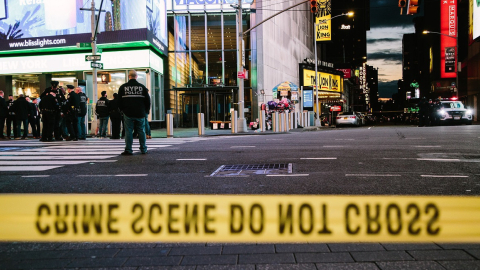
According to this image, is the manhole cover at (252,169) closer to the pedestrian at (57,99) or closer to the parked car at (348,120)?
the pedestrian at (57,99)

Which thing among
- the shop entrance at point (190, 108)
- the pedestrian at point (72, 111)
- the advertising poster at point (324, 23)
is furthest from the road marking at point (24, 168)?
the advertising poster at point (324, 23)

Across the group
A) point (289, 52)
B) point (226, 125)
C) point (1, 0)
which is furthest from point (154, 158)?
point (289, 52)

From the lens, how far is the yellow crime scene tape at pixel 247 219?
3.42 metres

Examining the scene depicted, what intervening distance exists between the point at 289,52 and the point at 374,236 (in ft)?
133

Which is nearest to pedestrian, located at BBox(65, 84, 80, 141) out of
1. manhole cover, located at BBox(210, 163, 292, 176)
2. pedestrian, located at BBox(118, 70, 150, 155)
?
pedestrian, located at BBox(118, 70, 150, 155)

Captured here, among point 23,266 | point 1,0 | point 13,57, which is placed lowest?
point 23,266

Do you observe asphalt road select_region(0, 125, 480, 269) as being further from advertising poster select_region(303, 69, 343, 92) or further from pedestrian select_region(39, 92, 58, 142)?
advertising poster select_region(303, 69, 343, 92)

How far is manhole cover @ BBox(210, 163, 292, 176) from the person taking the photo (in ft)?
22.4

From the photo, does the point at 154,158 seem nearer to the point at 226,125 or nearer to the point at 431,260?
the point at 431,260

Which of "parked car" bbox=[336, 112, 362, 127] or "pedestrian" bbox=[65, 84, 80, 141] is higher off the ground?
"pedestrian" bbox=[65, 84, 80, 141]

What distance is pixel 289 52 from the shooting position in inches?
1676

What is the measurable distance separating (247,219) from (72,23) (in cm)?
2787

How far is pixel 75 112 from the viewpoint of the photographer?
51.1ft

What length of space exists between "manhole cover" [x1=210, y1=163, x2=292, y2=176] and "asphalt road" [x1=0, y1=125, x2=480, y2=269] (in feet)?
0.06
